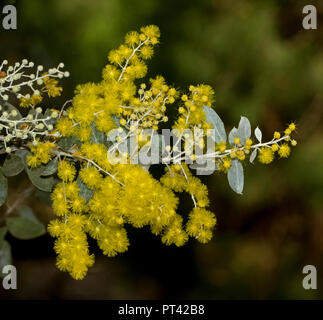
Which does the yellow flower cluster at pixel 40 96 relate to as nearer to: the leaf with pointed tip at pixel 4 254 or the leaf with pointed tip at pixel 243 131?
the leaf with pointed tip at pixel 243 131

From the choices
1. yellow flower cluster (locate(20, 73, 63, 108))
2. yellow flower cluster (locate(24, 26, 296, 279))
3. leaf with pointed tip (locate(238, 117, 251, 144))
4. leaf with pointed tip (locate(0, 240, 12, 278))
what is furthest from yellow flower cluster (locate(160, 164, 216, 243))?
leaf with pointed tip (locate(0, 240, 12, 278))

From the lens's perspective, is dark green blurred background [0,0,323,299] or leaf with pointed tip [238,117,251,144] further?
dark green blurred background [0,0,323,299]

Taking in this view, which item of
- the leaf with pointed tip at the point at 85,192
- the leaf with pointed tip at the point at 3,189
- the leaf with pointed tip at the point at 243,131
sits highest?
the leaf with pointed tip at the point at 243,131

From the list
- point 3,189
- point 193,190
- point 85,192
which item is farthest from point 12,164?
point 193,190

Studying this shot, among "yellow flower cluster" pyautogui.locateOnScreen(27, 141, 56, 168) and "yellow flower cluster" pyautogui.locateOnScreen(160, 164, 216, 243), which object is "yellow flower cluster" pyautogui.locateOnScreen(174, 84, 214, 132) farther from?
"yellow flower cluster" pyautogui.locateOnScreen(27, 141, 56, 168)

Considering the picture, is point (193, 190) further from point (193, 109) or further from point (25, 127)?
point (25, 127)

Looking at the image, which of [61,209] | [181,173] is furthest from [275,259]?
[61,209]

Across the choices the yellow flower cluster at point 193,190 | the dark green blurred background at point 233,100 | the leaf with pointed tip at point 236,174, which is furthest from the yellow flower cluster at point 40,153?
the dark green blurred background at point 233,100

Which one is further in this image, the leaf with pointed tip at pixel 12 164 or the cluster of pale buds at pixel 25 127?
the leaf with pointed tip at pixel 12 164

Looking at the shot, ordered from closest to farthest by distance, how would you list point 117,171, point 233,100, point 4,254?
point 117,171, point 4,254, point 233,100
